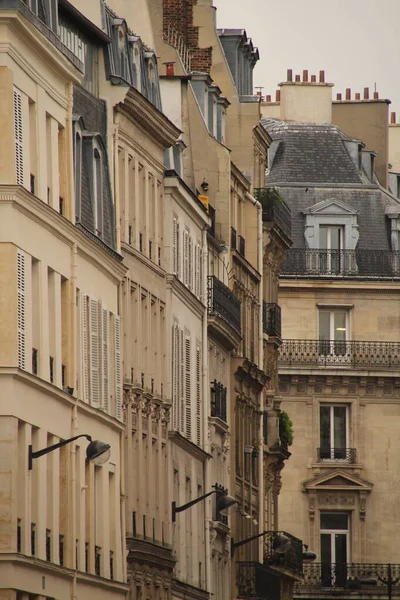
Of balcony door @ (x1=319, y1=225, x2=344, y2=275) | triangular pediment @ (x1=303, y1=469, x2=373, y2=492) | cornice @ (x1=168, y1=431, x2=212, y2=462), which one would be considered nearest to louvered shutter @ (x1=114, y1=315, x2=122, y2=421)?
cornice @ (x1=168, y1=431, x2=212, y2=462)

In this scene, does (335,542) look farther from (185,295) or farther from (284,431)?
(185,295)

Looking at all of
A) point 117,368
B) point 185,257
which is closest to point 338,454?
point 185,257

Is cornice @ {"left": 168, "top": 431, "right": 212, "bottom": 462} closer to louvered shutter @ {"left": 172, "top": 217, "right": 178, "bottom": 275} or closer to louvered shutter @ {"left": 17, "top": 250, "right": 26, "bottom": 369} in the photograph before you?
louvered shutter @ {"left": 172, "top": 217, "right": 178, "bottom": 275}

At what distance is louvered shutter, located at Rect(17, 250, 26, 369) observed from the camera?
37.7 m

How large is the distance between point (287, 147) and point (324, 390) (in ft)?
31.7

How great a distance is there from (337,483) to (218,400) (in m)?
25.4

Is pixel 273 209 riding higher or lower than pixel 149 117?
higher

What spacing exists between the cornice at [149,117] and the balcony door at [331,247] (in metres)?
34.8

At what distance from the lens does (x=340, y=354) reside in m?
86.6

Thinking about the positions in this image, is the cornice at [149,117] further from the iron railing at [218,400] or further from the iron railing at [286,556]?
the iron railing at [286,556]

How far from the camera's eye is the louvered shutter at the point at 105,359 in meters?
44.5

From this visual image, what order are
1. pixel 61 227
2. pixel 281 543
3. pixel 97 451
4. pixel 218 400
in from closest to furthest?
pixel 97 451 < pixel 61 227 < pixel 218 400 < pixel 281 543

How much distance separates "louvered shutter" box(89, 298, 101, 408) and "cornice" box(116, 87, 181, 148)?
17.9 feet

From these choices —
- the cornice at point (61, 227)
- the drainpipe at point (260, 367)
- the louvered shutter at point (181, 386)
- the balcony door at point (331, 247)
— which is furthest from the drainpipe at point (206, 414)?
the balcony door at point (331, 247)
